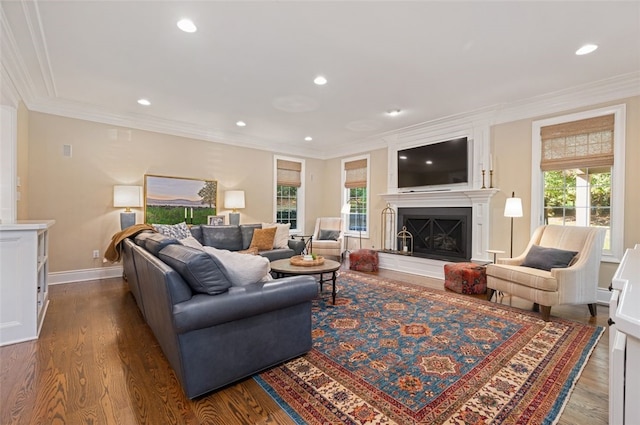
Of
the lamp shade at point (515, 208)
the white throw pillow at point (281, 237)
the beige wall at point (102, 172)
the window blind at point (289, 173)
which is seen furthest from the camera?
the window blind at point (289, 173)

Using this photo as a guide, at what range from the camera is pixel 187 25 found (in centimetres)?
259

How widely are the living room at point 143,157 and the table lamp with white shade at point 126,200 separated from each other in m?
0.33

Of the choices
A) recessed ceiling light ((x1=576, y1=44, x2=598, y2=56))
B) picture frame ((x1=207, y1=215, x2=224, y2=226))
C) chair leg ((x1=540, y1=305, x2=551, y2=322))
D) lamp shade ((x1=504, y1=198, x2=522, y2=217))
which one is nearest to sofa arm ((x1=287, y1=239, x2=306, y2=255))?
picture frame ((x1=207, y1=215, x2=224, y2=226))

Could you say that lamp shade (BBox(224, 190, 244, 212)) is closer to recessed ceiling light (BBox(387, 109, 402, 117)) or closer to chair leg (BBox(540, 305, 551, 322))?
recessed ceiling light (BBox(387, 109, 402, 117))

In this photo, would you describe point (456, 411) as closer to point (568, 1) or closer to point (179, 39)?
point (568, 1)

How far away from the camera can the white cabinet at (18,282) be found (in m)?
2.45

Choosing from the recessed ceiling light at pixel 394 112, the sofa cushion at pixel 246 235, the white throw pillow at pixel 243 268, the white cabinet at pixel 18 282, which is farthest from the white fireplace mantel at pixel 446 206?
the white cabinet at pixel 18 282

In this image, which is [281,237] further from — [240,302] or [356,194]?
[240,302]

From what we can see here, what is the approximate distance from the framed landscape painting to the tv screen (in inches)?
151

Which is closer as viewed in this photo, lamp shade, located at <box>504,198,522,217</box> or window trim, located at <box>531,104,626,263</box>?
window trim, located at <box>531,104,626,263</box>

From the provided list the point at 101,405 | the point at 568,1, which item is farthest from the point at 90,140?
the point at 568,1

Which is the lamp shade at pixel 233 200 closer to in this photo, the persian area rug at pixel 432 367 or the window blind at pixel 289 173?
the window blind at pixel 289 173

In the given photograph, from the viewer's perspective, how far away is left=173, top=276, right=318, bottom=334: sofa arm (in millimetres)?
1677

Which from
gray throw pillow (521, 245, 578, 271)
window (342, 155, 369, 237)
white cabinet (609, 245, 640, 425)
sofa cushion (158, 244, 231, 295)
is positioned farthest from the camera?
window (342, 155, 369, 237)
